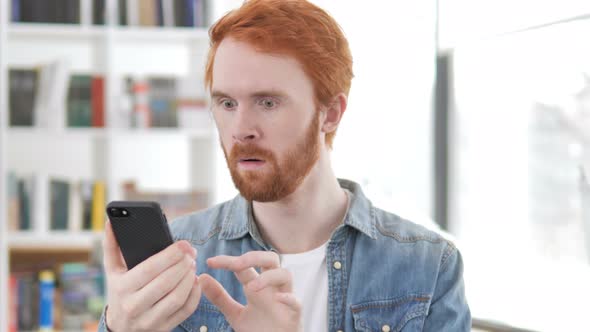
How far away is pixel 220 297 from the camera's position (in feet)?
4.49

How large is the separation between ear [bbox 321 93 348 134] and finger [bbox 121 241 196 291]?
1.61ft

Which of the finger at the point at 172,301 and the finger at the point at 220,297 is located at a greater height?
the finger at the point at 172,301

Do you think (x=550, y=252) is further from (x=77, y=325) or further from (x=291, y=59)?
(x=77, y=325)

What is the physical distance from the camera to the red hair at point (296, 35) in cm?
146

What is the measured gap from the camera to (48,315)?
3211mm

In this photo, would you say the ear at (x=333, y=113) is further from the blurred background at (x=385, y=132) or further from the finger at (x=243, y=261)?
the blurred background at (x=385, y=132)

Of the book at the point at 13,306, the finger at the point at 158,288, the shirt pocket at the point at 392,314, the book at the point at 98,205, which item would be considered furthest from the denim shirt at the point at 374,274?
the book at the point at 13,306

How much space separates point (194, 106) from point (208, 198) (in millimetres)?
392

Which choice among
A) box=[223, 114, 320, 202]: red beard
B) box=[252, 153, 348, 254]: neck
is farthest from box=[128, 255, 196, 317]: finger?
box=[252, 153, 348, 254]: neck

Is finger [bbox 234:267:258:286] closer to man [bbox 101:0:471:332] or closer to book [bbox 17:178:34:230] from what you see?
man [bbox 101:0:471:332]

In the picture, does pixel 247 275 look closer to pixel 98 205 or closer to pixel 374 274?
pixel 374 274

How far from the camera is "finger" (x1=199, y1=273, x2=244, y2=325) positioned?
1.36 m

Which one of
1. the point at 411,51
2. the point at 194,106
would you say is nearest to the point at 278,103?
the point at 411,51

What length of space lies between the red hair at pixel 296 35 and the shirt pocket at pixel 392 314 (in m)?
0.40
